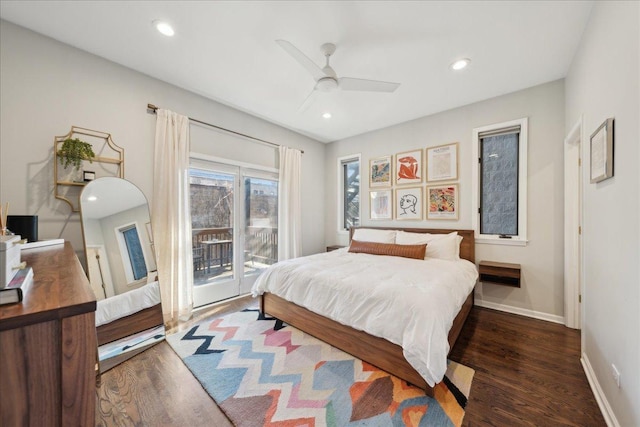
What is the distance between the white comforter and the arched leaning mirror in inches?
43.4

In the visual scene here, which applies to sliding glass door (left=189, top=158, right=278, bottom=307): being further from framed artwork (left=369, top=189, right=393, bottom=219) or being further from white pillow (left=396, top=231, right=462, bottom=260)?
white pillow (left=396, top=231, right=462, bottom=260)

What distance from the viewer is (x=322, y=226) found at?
16.9 feet

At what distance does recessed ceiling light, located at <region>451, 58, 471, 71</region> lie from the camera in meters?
2.47

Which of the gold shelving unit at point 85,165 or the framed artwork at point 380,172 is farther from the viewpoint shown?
the framed artwork at point 380,172

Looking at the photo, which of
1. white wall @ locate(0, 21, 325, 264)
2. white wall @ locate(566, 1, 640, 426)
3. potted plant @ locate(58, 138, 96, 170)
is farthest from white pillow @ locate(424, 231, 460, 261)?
potted plant @ locate(58, 138, 96, 170)

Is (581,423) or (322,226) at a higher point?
(322,226)

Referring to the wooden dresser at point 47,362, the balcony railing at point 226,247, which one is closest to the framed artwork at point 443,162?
the balcony railing at point 226,247

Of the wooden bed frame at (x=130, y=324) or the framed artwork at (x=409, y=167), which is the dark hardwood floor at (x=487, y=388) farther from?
the framed artwork at (x=409, y=167)

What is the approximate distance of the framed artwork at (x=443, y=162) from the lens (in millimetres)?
3555

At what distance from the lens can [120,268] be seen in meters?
2.30

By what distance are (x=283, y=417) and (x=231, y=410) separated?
355mm

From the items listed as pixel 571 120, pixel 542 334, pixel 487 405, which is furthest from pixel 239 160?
pixel 542 334

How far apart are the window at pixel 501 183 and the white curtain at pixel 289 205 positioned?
110 inches

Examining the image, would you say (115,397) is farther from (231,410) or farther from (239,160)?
(239,160)
